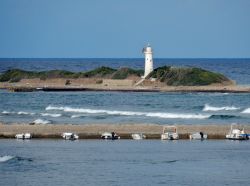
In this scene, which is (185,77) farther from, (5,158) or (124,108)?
(5,158)

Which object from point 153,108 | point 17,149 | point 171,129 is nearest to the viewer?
point 17,149

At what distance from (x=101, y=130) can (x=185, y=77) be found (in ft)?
179

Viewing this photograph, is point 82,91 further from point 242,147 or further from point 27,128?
point 242,147

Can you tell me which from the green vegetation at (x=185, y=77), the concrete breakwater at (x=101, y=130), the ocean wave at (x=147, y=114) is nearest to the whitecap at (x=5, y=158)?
the concrete breakwater at (x=101, y=130)

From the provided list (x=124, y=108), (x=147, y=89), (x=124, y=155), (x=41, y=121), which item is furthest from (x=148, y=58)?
(x=124, y=155)

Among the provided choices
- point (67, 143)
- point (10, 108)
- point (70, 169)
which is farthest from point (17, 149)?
point (10, 108)

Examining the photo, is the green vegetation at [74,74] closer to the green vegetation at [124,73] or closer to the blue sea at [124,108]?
the green vegetation at [124,73]

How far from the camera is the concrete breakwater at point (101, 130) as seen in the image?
53.9 meters

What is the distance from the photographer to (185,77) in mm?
109312

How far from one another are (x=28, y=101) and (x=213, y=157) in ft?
133

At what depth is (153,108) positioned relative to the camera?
76000 mm

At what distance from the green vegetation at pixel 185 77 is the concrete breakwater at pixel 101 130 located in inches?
2006

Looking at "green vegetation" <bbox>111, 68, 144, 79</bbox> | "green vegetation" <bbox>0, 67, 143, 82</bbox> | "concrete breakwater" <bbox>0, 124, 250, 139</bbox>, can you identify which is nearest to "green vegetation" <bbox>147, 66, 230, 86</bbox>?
"green vegetation" <bbox>111, 68, 144, 79</bbox>

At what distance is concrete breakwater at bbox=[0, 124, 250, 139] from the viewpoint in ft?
177
